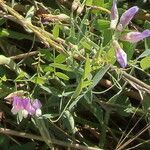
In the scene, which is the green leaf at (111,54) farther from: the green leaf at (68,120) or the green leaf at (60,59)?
the green leaf at (68,120)

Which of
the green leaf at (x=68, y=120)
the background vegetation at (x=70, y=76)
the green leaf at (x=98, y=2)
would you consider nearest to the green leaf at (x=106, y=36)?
the background vegetation at (x=70, y=76)

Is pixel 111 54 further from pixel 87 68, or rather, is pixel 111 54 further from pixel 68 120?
pixel 68 120

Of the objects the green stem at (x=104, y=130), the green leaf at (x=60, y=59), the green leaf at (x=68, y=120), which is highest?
the green leaf at (x=60, y=59)

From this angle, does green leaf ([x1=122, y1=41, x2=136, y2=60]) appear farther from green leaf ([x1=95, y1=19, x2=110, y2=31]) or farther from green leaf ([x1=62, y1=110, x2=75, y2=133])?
green leaf ([x1=62, y1=110, x2=75, y2=133])

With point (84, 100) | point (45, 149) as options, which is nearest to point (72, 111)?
point (84, 100)

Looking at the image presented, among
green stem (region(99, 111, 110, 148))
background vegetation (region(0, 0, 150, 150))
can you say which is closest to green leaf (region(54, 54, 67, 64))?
background vegetation (region(0, 0, 150, 150))

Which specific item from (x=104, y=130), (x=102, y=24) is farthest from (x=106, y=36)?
(x=104, y=130)

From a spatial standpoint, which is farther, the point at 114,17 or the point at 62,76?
the point at 62,76

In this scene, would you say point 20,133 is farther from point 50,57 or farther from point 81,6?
point 81,6
